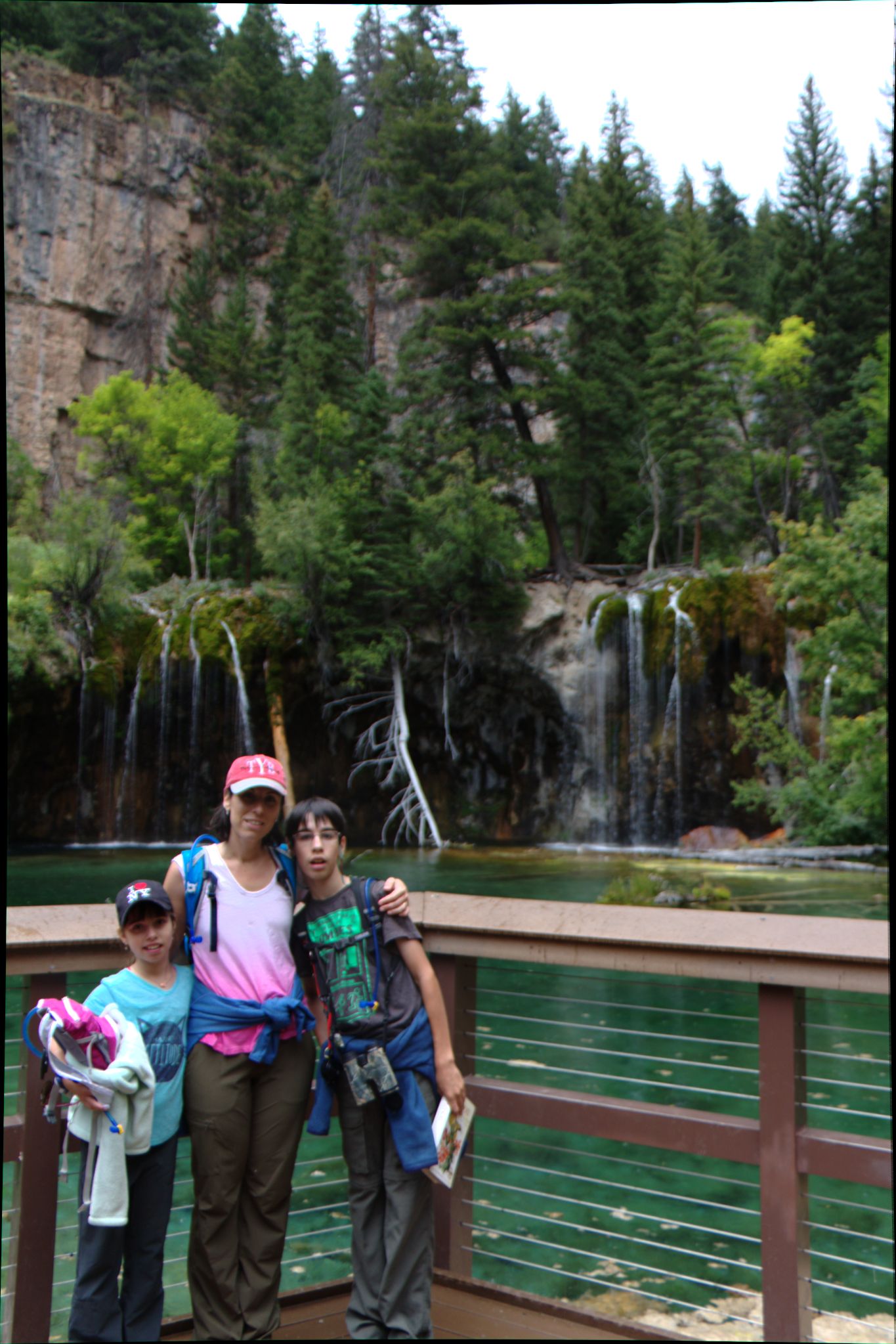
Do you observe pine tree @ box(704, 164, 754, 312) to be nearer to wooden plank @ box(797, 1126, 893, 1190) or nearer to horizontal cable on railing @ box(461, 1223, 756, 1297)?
horizontal cable on railing @ box(461, 1223, 756, 1297)

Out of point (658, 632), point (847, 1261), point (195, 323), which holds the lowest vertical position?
point (847, 1261)

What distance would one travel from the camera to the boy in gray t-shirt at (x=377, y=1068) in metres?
2.43

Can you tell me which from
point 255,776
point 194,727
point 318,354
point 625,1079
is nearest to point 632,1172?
point 625,1079

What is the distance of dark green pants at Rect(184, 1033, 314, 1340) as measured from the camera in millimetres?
2416

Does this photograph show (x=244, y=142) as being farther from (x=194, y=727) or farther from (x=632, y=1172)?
(x=632, y=1172)

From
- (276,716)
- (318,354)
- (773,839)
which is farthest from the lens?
(318,354)

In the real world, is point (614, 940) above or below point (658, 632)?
below

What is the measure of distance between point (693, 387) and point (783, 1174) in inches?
1156

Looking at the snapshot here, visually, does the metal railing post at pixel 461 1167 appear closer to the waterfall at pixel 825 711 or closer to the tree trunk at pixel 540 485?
→ the waterfall at pixel 825 711

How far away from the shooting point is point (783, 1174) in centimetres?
220

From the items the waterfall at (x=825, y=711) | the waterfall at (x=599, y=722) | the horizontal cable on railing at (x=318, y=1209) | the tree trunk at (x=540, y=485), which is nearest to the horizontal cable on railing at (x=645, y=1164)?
the horizontal cable on railing at (x=318, y=1209)

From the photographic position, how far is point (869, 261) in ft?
112

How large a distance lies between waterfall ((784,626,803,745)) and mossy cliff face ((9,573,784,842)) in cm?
17

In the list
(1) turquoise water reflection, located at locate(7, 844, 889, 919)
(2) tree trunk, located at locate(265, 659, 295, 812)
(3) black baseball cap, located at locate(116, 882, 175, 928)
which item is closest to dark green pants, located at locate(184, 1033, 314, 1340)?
(3) black baseball cap, located at locate(116, 882, 175, 928)
